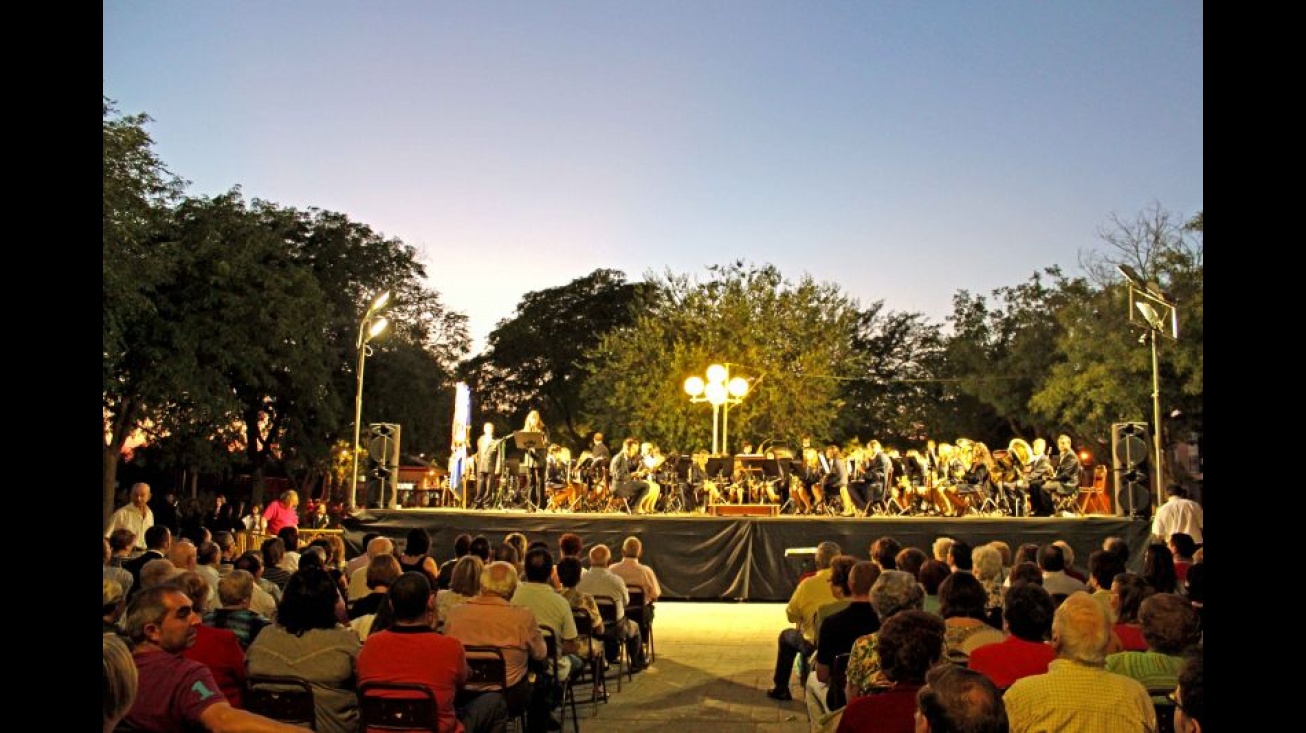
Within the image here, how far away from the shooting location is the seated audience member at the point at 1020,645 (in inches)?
179

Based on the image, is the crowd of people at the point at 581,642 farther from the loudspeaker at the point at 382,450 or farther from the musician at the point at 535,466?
the musician at the point at 535,466

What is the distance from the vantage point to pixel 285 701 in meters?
4.51

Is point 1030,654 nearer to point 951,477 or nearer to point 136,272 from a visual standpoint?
point 951,477

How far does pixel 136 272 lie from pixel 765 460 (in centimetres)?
1525

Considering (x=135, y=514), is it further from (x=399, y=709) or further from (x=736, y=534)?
(x=736, y=534)

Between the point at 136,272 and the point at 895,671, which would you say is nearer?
the point at 895,671

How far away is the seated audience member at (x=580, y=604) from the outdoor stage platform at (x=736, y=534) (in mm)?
7501

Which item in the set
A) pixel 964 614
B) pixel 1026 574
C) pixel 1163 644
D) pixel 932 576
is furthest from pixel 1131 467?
pixel 1163 644

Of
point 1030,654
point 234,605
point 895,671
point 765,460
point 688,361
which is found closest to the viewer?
point 895,671

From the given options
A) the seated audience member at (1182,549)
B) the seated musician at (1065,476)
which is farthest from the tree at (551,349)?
the seated audience member at (1182,549)

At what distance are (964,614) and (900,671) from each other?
1642 mm

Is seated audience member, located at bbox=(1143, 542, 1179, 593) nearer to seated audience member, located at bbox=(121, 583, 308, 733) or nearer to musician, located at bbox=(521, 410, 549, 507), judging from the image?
seated audience member, located at bbox=(121, 583, 308, 733)

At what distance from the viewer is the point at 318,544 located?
8.47 meters
